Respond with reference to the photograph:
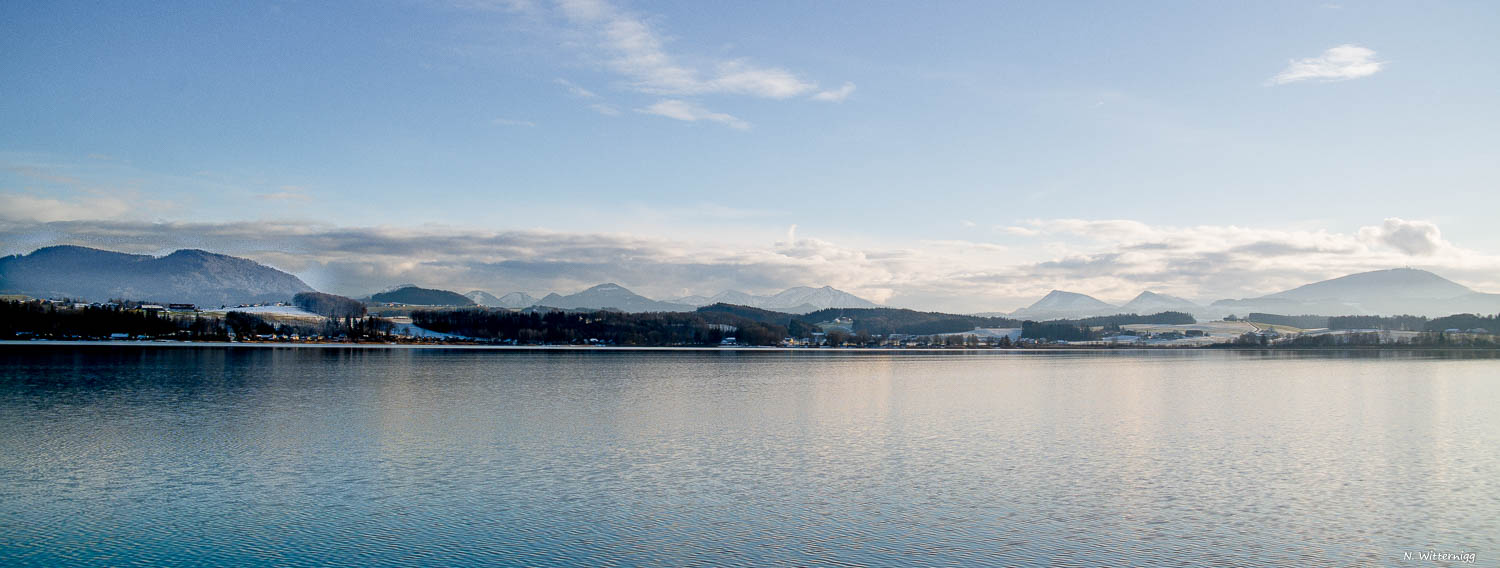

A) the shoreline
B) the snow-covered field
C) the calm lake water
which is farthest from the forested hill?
the calm lake water

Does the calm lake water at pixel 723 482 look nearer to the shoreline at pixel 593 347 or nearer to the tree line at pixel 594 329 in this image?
the shoreline at pixel 593 347

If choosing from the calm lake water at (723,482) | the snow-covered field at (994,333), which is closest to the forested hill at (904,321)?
the snow-covered field at (994,333)

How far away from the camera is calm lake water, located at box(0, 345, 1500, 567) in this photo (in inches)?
421

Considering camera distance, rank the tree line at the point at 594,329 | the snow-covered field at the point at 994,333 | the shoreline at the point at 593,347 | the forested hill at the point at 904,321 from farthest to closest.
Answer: the forested hill at the point at 904,321 < the snow-covered field at the point at 994,333 < the tree line at the point at 594,329 < the shoreline at the point at 593,347

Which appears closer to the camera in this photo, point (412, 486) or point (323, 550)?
point (323, 550)

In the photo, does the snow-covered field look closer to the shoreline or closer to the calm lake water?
the shoreline

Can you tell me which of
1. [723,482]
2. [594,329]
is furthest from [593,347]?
[723,482]

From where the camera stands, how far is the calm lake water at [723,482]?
10703 mm

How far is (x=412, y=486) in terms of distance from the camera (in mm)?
14156

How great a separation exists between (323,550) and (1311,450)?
1954 cm

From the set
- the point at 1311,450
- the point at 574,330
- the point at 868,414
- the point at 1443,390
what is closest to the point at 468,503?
the point at 868,414

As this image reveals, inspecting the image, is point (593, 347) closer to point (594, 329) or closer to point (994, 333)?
point (594, 329)

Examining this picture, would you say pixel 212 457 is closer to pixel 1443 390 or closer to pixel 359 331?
pixel 1443 390

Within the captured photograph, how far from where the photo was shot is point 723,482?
1483cm
